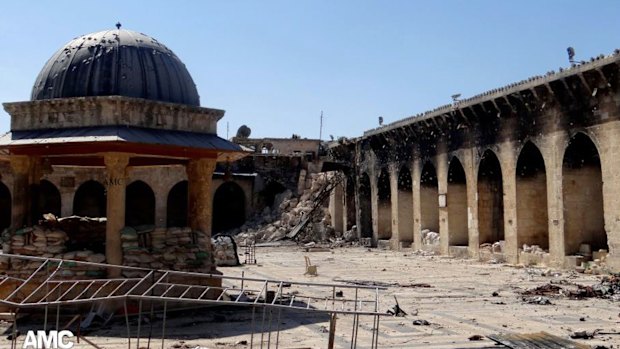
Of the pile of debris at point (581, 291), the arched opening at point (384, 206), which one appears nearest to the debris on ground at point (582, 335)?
the pile of debris at point (581, 291)

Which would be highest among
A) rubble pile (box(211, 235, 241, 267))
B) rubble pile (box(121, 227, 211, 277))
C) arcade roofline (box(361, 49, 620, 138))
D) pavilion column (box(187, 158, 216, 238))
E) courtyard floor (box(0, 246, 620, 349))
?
arcade roofline (box(361, 49, 620, 138))

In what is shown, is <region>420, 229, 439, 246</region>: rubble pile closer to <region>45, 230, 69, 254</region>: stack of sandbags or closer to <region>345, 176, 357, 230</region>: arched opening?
<region>345, 176, 357, 230</region>: arched opening

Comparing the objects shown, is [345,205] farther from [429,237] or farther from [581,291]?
[581,291]

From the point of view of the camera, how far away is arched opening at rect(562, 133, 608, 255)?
2023 cm

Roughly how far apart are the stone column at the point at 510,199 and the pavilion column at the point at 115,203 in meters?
15.9

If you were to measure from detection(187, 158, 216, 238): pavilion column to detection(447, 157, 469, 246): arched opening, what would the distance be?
16.9m

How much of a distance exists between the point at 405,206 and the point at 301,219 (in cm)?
762

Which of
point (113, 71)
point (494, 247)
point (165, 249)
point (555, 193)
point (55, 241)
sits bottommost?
point (494, 247)

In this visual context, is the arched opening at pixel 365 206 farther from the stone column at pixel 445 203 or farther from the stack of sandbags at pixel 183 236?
the stack of sandbags at pixel 183 236

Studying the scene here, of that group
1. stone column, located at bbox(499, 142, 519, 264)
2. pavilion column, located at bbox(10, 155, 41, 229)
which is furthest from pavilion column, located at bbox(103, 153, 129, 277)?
stone column, located at bbox(499, 142, 519, 264)

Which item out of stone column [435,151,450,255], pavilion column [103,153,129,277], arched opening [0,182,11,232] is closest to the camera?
pavilion column [103,153,129,277]

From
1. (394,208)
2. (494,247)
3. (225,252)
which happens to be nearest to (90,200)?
(394,208)

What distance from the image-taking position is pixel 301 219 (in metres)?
37.3

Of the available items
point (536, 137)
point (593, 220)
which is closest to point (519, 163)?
point (536, 137)
